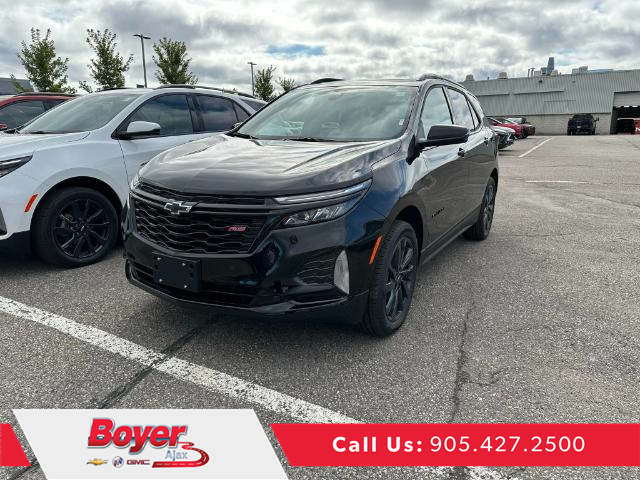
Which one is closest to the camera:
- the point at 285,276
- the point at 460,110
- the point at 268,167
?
the point at 285,276

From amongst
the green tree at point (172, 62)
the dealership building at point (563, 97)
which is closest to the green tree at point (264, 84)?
the green tree at point (172, 62)

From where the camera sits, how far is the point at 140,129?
180 inches

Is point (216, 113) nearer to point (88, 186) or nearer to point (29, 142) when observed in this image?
point (88, 186)

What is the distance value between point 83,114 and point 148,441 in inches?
161

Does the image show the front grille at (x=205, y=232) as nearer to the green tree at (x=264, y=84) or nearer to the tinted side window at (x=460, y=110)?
the tinted side window at (x=460, y=110)

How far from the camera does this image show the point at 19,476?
1969mm

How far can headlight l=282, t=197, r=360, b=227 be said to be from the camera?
2.54 metres

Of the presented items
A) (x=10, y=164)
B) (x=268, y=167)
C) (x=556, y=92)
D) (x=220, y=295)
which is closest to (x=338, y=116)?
→ (x=268, y=167)

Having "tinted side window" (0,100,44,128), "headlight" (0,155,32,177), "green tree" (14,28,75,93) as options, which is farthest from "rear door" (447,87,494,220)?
"green tree" (14,28,75,93)

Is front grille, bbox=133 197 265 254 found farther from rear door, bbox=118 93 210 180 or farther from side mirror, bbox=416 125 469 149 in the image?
rear door, bbox=118 93 210 180

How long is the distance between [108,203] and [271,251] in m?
2.84

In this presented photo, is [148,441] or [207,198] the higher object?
[207,198]

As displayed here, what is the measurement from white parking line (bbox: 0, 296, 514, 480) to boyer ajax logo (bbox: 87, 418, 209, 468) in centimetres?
37

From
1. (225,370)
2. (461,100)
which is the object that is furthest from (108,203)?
(461,100)
